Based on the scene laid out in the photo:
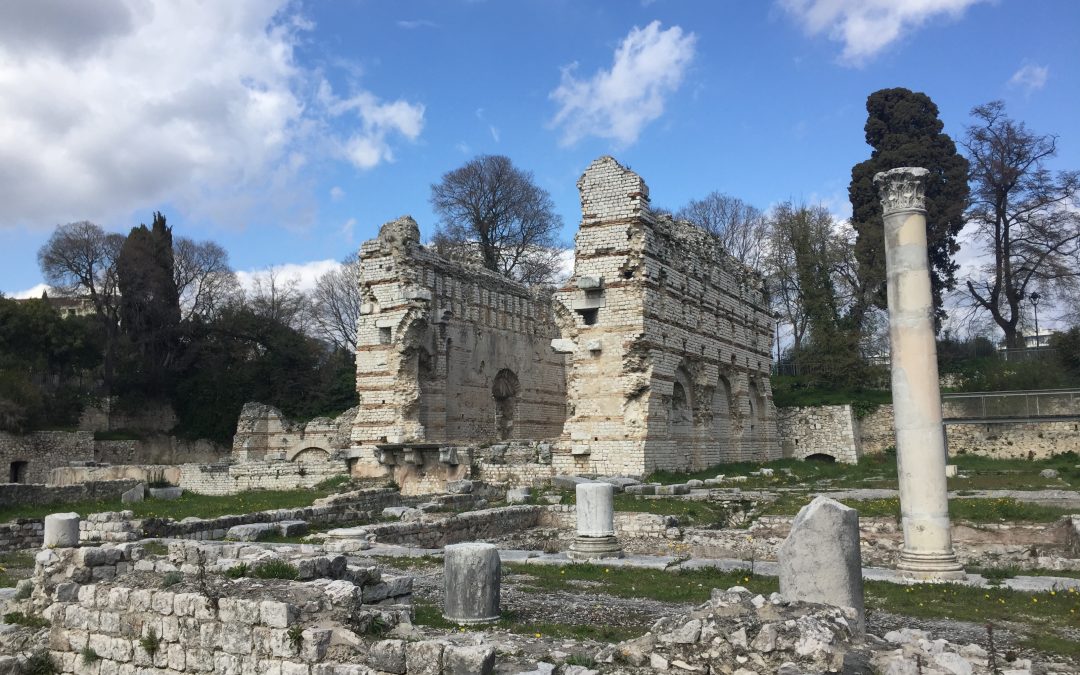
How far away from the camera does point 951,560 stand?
10.1 meters

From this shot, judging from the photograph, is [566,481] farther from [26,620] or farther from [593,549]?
[26,620]

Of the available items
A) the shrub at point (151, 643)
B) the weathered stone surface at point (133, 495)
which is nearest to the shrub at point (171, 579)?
the shrub at point (151, 643)

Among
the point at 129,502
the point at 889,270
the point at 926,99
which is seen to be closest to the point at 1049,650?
the point at 889,270

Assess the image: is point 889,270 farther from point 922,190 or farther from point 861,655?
point 861,655

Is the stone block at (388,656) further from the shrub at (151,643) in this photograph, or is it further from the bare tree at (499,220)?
the bare tree at (499,220)

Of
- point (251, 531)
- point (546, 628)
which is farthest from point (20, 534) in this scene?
point (546, 628)

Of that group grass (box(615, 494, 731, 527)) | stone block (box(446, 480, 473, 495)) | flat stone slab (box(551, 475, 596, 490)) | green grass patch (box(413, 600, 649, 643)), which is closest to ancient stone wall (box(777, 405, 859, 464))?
flat stone slab (box(551, 475, 596, 490))

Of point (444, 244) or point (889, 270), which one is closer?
point (889, 270)

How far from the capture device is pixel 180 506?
1972 centimetres

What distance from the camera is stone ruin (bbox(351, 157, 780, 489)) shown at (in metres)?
22.3

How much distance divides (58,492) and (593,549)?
15352 mm

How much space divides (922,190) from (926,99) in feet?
101

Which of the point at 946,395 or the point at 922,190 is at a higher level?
the point at 922,190

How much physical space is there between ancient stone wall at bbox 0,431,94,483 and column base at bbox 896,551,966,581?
120 feet
